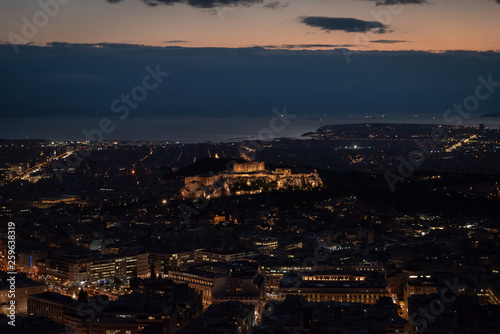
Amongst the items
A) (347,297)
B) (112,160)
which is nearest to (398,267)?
(347,297)
